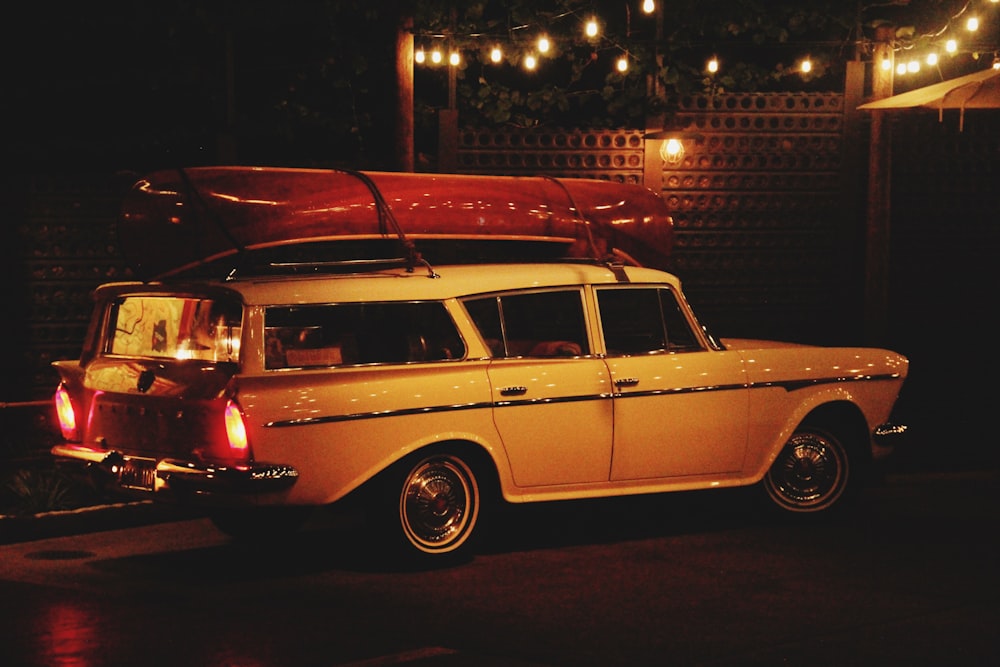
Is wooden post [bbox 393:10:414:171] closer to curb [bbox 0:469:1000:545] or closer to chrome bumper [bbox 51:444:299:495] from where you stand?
curb [bbox 0:469:1000:545]

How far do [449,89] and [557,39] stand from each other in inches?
50.4

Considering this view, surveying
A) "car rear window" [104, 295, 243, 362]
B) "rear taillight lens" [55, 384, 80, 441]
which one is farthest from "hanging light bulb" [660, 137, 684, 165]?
"rear taillight lens" [55, 384, 80, 441]

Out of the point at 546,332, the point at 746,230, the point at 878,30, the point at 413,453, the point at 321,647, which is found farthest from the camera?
the point at 746,230

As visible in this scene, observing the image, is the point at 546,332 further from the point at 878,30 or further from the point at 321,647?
the point at 878,30

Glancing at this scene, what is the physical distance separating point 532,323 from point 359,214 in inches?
48.7

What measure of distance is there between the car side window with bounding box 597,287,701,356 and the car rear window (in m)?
2.37

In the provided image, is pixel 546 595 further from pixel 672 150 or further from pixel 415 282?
pixel 672 150

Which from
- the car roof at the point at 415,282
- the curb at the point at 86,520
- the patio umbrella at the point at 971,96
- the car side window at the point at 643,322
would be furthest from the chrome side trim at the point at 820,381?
the curb at the point at 86,520

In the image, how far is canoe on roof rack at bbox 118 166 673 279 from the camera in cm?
847

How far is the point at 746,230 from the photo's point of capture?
13.7 m

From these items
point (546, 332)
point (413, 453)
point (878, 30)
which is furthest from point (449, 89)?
point (413, 453)

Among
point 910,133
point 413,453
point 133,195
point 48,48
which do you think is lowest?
point 413,453

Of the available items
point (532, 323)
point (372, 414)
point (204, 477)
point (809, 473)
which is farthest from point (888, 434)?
point (204, 477)

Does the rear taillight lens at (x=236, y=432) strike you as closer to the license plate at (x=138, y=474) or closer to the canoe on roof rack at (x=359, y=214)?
the license plate at (x=138, y=474)
